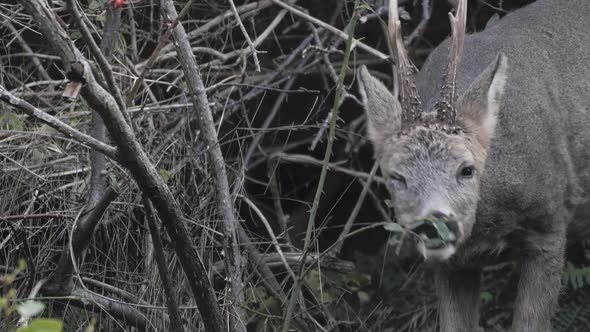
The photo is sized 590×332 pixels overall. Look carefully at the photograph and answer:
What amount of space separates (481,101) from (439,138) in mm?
345

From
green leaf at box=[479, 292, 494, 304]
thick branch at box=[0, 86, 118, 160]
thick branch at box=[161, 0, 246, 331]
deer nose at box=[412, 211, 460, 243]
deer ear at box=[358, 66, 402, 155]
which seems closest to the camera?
thick branch at box=[0, 86, 118, 160]

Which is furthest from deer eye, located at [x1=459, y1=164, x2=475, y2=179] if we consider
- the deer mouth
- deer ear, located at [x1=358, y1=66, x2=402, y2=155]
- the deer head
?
deer ear, located at [x1=358, y1=66, x2=402, y2=155]

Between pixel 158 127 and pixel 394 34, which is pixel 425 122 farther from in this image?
pixel 158 127

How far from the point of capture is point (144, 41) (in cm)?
586

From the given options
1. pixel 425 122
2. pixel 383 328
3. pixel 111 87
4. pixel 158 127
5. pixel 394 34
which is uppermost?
pixel 111 87

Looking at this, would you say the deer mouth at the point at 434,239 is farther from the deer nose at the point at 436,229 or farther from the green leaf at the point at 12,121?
the green leaf at the point at 12,121

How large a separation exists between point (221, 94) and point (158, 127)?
56 centimetres

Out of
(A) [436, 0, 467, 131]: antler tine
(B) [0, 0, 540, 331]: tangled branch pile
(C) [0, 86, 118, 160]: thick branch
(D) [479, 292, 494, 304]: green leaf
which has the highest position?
(C) [0, 86, 118, 160]: thick branch

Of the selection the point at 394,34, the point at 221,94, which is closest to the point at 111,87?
the point at 394,34

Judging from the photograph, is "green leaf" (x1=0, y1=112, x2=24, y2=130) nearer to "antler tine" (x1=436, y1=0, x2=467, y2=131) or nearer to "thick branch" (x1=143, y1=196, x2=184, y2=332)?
"thick branch" (x1=143, y1=196, x2=184, y2=332)

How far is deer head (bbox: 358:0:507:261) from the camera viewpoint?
4.21 meters

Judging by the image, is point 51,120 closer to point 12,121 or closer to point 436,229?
point 436,229

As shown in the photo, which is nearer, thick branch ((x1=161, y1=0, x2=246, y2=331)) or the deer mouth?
the deer mouth

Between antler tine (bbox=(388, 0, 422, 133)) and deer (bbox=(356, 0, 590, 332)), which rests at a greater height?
antler tine (bbox=(388, 0, 422, 133))
